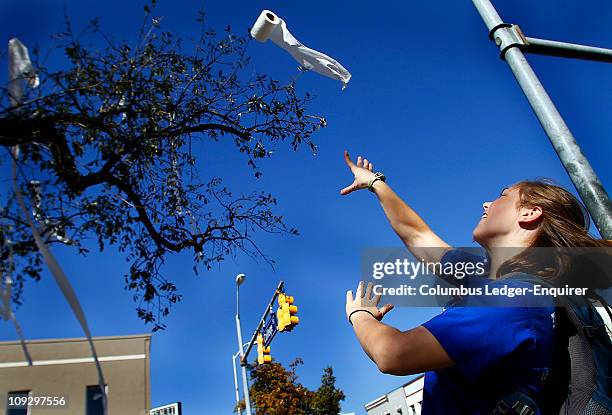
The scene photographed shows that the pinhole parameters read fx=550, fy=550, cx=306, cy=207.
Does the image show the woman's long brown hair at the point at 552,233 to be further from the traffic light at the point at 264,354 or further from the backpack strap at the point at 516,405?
the traffic light at the point at 264,354

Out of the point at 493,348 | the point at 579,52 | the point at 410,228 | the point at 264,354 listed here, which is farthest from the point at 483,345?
the point at 264,354

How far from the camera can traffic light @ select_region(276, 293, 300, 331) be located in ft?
43.2

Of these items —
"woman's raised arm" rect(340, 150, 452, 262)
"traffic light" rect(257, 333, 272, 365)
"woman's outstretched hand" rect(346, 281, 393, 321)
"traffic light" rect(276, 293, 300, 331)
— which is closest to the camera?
"woman's outstretched hand" rect(346, 281, 393, 321)

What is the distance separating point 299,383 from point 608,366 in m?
32.3

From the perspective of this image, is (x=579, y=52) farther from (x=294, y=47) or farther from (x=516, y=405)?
(x=516, y=405)

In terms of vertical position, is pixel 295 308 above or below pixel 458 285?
above

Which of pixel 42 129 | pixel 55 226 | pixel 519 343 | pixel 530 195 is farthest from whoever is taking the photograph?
pixel 55 226

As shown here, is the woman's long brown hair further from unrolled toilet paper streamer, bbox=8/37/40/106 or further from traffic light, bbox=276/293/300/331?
traffic light, bbox=276/293/300/331

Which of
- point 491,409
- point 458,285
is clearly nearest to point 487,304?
point 491,409

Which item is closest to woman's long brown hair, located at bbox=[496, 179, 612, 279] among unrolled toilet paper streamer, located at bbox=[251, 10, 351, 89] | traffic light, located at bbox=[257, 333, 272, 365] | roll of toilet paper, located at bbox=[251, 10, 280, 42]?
unrolled toilet paper streamer, located at bbox=[251, 10, 351, 89]

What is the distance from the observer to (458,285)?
2.12 meters

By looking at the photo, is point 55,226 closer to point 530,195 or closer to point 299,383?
point 530,195

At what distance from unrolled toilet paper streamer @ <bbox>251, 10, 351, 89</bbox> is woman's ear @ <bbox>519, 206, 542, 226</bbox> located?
171 cm

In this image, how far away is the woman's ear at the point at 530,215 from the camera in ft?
6.25
